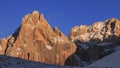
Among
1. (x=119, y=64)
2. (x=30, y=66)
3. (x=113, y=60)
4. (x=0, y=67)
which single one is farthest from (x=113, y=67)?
(x=0, y=67)

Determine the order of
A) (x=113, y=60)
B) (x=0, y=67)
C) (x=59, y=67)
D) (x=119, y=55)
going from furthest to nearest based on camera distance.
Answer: (x=119, y=55) < (x=113, y=60) < (x=59, y=67) < (x=0, y=67)

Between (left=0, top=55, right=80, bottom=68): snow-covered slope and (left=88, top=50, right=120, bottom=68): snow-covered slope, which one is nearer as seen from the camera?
(left=0, top=55, right=80, bottom=68): snow-covered slope

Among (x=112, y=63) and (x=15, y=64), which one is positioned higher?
(x=112, y=63)

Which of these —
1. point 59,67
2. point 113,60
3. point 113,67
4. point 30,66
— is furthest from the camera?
point 113,60

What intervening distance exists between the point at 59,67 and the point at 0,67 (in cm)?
612

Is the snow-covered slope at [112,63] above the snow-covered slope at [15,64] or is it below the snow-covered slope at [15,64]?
above

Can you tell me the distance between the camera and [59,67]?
31.8m

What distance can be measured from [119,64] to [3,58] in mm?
11868

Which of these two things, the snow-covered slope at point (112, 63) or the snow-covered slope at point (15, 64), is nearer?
the snow-covered slope at point (15, 64)

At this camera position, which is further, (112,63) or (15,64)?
(112,63)

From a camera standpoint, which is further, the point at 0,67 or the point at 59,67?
the point at 59,67

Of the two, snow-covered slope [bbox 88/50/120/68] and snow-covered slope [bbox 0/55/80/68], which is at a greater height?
snow-covered slope [bbox 88/50/120/68]

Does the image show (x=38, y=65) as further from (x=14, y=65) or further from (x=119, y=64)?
(x=119, y=64)

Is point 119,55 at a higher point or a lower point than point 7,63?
higher
